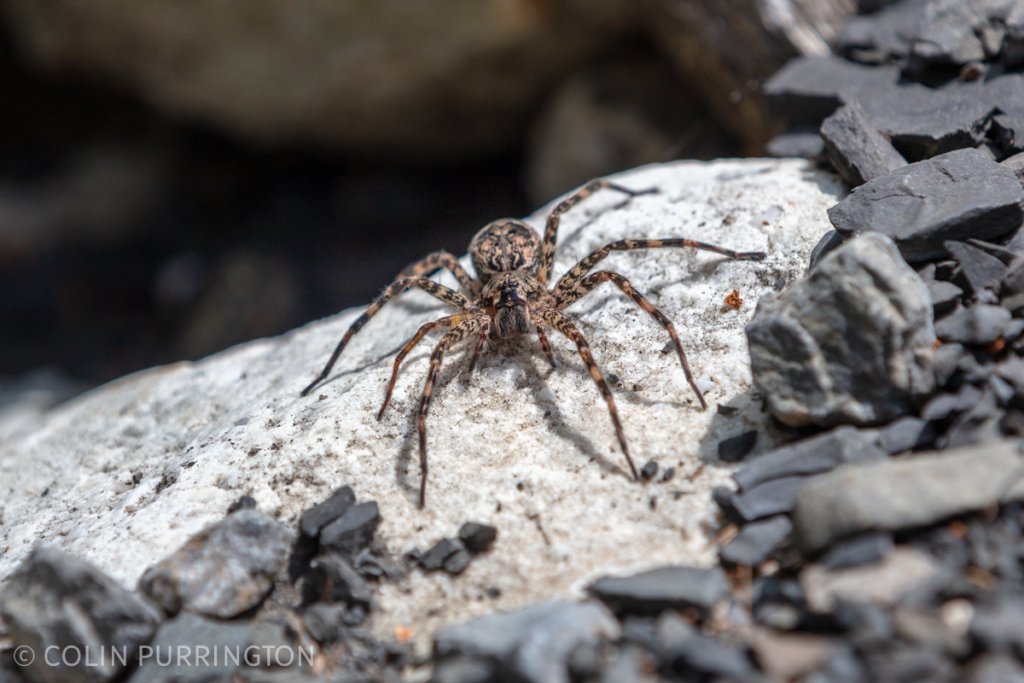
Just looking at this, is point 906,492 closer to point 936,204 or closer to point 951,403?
point 951,403

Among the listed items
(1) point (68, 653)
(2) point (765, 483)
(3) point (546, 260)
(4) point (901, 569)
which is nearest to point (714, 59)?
(3) point (546, 260)

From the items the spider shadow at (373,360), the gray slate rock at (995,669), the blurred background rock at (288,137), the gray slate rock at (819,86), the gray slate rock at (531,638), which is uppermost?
the blurred background rock at (288,137)

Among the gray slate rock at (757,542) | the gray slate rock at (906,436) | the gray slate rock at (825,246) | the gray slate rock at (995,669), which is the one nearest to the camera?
the gray slate rock at (995,669)

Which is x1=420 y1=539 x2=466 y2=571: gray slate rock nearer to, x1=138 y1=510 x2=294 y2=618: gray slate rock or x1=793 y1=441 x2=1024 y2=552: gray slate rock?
x1=138 y1=510 x2=294 y2=618: gray slate rock

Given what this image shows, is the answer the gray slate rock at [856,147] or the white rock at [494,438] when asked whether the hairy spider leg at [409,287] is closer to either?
the white rock at [494,438]

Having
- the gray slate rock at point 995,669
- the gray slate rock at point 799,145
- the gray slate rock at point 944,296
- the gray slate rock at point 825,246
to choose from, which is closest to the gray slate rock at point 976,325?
the gray slate rock at point 944,296

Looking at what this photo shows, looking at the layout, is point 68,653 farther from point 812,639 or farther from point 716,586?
point 812,639

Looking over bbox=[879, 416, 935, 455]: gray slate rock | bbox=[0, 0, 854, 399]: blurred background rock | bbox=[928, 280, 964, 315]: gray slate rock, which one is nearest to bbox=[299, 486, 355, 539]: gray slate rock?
bbox=[879, 416, 935, 455]: gray slate rock
